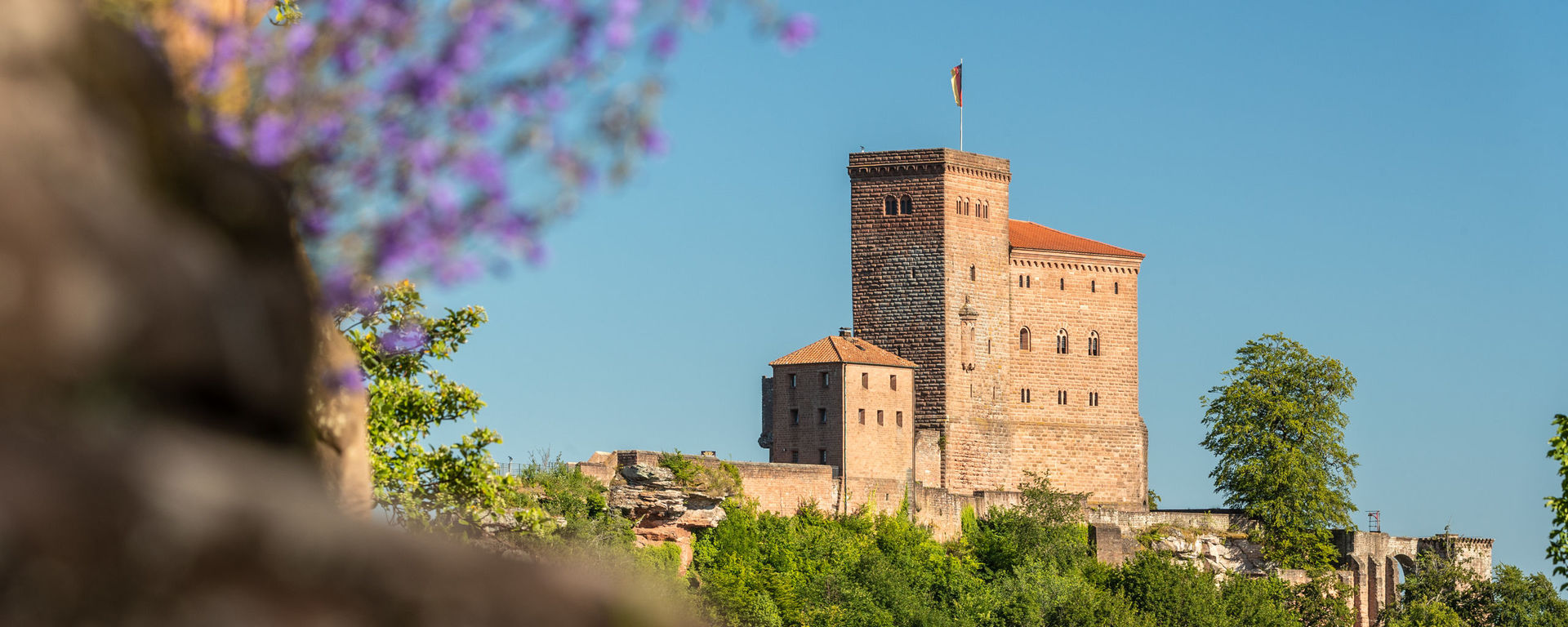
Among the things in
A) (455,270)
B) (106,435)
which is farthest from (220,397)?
(455,270)

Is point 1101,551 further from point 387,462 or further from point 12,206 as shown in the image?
point 12,206

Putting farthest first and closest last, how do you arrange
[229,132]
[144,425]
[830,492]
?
[830,492] < [229,132] < [144,425]

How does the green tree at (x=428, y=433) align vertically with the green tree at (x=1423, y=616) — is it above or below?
above

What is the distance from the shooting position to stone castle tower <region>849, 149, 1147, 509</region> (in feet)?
243

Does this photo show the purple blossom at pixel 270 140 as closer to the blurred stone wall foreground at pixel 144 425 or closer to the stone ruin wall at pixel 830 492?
the blurred stone wall foreground at pixel 144 425

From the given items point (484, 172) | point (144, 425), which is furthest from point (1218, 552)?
point (144, 425)

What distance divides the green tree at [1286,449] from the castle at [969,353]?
748cm

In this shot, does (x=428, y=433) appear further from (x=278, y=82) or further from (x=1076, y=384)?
(x=1076, y=384)

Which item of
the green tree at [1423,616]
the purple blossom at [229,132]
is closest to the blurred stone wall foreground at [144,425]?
the purple blossom at [229,132]

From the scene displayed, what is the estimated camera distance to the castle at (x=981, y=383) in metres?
66.9

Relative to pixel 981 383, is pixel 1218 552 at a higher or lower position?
lower

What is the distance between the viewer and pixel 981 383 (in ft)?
248

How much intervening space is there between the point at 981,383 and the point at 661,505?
80.0 ft

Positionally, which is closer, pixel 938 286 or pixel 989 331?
pixel 938 286
